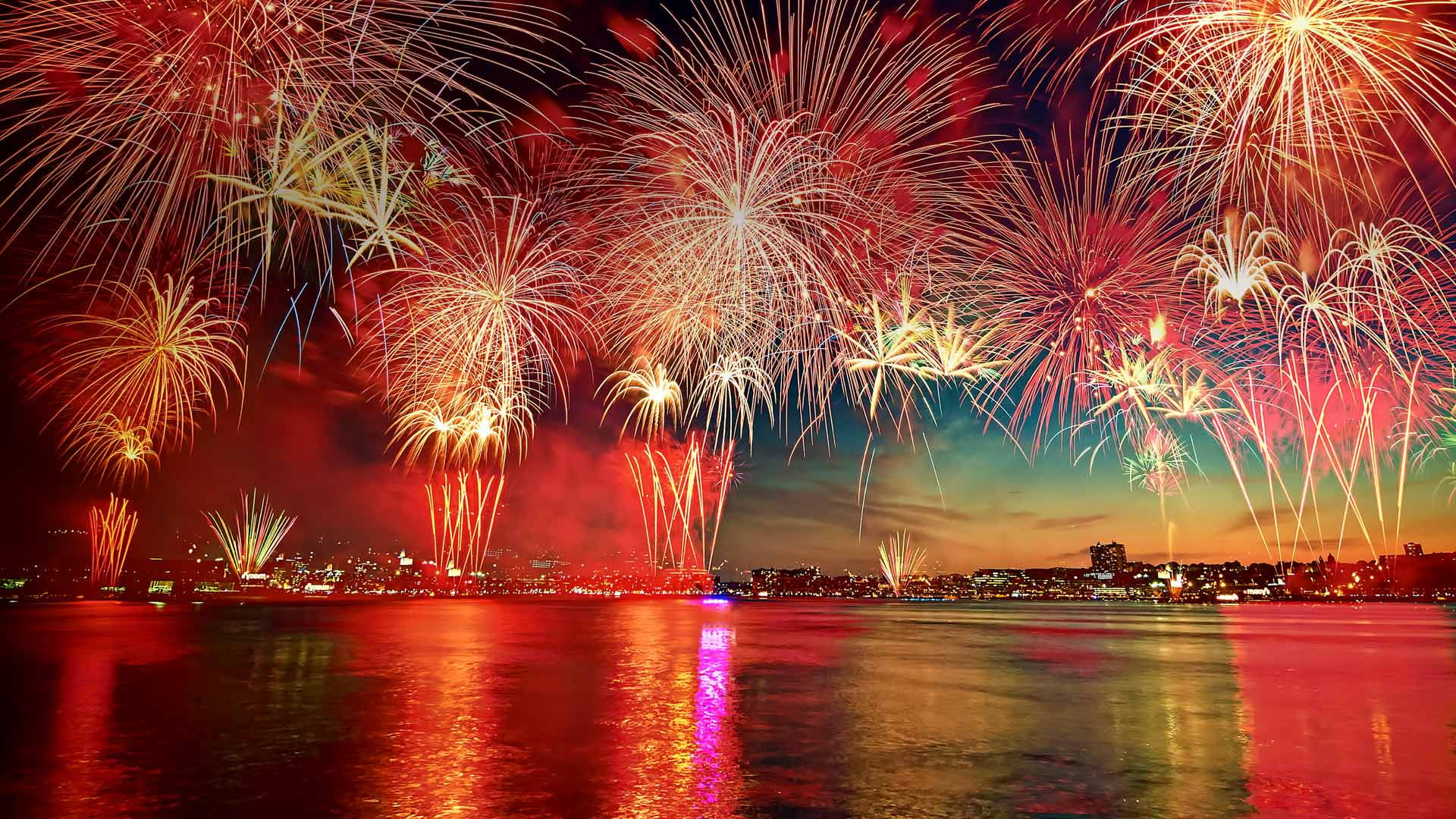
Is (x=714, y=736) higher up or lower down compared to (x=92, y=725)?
higher up

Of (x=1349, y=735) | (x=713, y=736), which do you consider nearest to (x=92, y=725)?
(x=713, y=736)

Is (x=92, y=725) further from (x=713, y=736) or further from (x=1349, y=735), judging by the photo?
(x=1349, y=735)

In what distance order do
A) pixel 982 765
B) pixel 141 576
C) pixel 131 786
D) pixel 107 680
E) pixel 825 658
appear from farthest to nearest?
pixel 141 576
pixel 825 658
pixel 107 680
pixel 982 765
pixel 131 786

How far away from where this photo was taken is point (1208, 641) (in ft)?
152

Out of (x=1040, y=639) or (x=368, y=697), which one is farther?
(x=1040, y=639)

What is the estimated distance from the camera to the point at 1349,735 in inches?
604

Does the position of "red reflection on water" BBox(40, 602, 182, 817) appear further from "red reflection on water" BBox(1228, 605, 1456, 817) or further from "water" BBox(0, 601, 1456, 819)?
"red reflection on water" BBox(1228, 605, 1456, 817)

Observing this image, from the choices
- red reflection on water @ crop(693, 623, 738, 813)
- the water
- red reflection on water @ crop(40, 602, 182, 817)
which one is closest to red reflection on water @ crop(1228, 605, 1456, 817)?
the water

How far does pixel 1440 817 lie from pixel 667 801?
905 centimetres

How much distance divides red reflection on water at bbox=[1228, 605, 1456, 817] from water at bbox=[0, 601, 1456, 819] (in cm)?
8

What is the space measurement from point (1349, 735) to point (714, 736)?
38.2 ft

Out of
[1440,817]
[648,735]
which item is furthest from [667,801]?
[1440,817]

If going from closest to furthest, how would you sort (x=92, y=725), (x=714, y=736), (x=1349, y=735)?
(x=714, y=736) → (x=1349, y=735) → (x=92, y=725)

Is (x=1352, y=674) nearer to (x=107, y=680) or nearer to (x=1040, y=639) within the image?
(x=1040, y=639)
